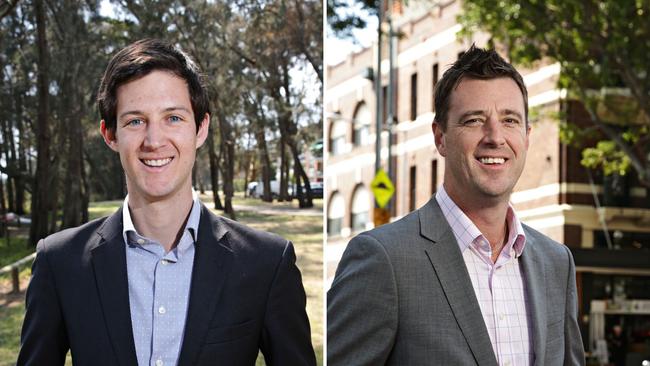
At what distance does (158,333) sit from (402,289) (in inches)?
22.3

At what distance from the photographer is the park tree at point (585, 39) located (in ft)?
41.5

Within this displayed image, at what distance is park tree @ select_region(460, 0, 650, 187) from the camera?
12.7m

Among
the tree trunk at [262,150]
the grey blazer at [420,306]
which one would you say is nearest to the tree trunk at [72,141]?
the tree trunk at [262,150]

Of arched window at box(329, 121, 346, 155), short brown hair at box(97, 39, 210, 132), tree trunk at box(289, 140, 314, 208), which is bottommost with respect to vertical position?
tree trunk at box(289, 140, 314, 208)

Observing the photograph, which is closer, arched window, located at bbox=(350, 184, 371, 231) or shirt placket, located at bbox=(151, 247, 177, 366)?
shirt placket, located at bbox=(151, 247, 177, 366)

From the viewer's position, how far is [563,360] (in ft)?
8.03

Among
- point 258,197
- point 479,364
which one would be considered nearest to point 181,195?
point 479,364

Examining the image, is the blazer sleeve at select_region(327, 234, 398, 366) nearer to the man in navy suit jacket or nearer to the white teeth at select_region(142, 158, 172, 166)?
the man in navy suit jacket

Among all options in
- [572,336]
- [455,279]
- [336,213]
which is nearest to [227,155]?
[455,279]

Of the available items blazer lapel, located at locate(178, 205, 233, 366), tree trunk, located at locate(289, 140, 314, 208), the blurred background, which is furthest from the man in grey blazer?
the blurred background

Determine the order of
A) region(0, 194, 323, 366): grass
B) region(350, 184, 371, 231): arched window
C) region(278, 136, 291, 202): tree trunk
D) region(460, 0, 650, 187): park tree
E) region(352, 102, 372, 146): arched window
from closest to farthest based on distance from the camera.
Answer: region(0, 194, 323, 366): grass → region(278, 136, 291, 202): tree trunk → region(460, 0, 650, 187): park tree → region(350, 184, 371, 231): arched window → region(352, 102, 372, 146): arched window

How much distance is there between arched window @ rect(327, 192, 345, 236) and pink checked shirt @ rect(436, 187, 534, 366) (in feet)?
76.5

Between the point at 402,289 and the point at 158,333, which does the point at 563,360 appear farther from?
the point at 158,333

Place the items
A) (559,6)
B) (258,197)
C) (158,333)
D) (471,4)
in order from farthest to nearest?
(471,4) < (559,6) < (258,197) < (158,333)
